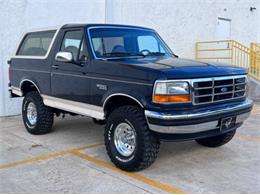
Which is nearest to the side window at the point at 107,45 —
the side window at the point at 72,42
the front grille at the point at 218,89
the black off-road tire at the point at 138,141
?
the side window at the point at 72,42

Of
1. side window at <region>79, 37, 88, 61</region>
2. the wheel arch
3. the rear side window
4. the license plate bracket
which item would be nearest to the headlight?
the wheel arch

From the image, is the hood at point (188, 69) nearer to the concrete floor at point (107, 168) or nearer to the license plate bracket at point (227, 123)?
the license plate bracket at point (227, 123)

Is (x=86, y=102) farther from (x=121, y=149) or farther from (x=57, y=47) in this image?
(x=57, y=47)

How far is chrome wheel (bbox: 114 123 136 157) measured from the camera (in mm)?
4594

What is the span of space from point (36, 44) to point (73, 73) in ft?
5.75

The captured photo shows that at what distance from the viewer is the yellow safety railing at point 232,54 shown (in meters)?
13.7

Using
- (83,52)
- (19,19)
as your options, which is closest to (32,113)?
(83,52)

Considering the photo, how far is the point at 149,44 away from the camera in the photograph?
19.5 ft

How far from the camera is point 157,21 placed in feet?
41.6

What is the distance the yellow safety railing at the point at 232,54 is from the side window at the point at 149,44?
26.8 ft

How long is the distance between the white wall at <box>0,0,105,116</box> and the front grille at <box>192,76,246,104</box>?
229 inches

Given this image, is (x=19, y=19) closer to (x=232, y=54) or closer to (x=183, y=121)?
(x=183, y=121)

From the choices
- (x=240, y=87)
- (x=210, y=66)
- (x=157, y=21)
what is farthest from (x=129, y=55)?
(x=157, y=21)

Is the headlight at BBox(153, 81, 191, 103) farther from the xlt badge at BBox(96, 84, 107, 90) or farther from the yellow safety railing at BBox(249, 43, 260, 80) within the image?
the yellow safety railing at BBox(249, 43, 260, 80)
